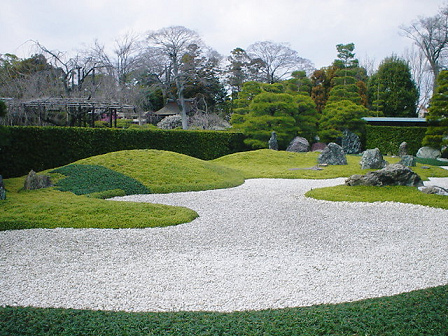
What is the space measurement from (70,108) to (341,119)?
609 inches

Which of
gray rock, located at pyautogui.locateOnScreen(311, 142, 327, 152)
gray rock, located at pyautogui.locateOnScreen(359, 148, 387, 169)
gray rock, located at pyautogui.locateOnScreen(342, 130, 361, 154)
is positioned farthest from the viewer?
gray rock, located at pyautogui.locateOnScreen(311, 142, 327, 152)

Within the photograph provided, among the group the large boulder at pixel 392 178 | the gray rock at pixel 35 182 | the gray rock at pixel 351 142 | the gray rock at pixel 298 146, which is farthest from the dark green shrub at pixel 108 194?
the gray rock at pixel 351 142

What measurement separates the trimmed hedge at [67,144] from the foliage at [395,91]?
18790mm

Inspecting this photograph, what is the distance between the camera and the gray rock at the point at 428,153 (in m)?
20.0

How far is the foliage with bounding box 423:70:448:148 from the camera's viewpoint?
63.7ft

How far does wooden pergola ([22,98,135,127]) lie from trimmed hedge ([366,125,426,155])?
45.8 ft


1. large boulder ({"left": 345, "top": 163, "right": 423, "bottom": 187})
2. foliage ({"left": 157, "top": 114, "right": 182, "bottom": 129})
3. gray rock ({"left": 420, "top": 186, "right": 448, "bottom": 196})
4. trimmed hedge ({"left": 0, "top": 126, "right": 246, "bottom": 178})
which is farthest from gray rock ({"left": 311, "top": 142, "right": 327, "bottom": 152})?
gray rock ({"left": 420, "top": 186, "right": 448, "bottom": 196})

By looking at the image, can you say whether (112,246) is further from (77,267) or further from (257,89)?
(257,89)

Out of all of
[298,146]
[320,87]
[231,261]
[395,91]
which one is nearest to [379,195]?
[231,261]

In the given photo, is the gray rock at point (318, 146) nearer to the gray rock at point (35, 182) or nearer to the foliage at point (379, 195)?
the foliage at point (379, 195)

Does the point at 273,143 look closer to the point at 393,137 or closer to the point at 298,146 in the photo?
the point at 298,146

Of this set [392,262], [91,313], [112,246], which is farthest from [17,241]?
[392,262]

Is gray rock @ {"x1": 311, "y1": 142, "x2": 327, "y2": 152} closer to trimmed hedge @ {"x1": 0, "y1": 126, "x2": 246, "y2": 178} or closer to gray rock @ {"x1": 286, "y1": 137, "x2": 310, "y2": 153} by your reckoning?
gray rock @ {"x1": 286, "y1": 137, "x2": 310, "y2": 153}

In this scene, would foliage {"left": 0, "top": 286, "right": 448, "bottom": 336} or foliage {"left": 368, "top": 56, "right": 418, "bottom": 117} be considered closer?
foliage {"left": 0, "top": 286, "right": 448, "bottom": 336}
